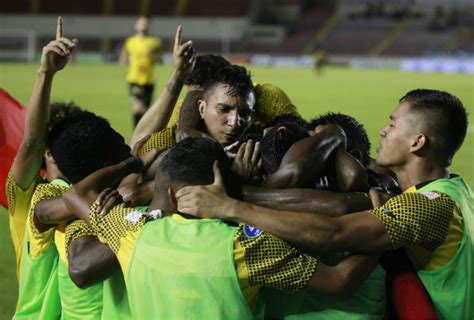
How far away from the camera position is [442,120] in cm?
337

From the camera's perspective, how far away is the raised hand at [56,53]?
3791 mm

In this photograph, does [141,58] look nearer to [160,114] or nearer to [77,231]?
[160,114]

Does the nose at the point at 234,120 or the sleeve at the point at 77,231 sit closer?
the sleeve at the point at 77,231

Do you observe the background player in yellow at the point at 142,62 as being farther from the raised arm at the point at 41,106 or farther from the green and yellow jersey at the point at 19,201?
the raised arm at the point at 41,106

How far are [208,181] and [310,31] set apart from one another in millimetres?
51283

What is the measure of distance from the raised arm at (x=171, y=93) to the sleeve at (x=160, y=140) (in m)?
0.20

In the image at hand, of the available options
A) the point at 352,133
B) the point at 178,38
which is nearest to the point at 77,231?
the point at 352,133

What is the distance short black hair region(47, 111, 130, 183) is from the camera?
11.8ft

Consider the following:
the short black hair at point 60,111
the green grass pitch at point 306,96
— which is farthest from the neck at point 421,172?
the green grass pitch at point 306,96

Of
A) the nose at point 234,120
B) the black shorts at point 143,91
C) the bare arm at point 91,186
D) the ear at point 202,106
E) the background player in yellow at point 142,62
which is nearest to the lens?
the bare arm at point 91,186

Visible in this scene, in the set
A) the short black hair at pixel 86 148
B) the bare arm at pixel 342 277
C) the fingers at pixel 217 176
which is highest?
the fingers at pixel 217 176

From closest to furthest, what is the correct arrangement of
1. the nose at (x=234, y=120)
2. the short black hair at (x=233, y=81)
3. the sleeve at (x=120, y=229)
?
the sleeve at (x=120, y=229) < the nose at (x=234, y=120) < the short black hair at (x=233, y=81)

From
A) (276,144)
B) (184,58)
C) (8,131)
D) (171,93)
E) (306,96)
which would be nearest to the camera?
(276,144)

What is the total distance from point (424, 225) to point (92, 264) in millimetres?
1259
